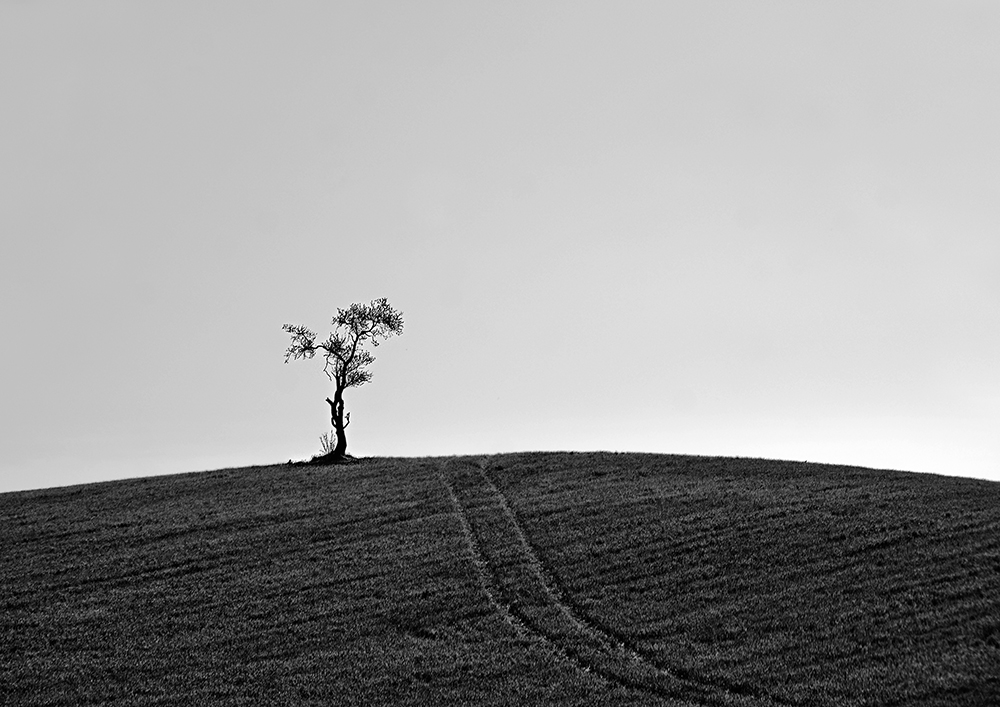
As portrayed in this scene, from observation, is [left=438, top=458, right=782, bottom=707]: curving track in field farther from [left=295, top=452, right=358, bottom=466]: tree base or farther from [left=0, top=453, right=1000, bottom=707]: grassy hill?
[left=295, top=452, right=358, bottom=466]: tree base

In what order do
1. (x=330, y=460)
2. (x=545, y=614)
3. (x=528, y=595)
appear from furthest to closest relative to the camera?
(x=330, y=460)
(x=528, y=595)
(x=545, y=614)

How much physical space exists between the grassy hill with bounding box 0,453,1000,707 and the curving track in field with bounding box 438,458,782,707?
0.12 m

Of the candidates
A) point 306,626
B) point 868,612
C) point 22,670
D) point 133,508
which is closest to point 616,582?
point 868,612

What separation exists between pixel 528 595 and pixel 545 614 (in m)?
2.06

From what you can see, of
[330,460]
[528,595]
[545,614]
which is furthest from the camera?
[330,460]

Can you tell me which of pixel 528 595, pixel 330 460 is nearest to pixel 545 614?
pixel 528 595

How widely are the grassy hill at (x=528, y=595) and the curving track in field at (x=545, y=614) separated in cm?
12

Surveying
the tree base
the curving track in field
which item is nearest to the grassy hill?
the curving track in field

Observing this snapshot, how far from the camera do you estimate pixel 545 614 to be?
1389 inches

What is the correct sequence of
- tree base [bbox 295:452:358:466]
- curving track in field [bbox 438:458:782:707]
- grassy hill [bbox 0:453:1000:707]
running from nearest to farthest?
curving track in field [bbox 438:458:782:707]
grassy hill [bbox 0:453:1000:707]
tree base [bbox 295:452:358:466]

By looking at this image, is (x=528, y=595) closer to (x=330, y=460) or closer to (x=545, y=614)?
(x=545, y=614)

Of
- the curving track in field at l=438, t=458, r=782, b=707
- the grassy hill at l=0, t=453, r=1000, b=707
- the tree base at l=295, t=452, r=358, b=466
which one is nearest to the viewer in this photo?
the curving track in field at l=438, t=458, r=782, b=707

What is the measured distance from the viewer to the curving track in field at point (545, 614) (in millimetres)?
28781

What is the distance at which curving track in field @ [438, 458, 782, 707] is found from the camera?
94.4ft
